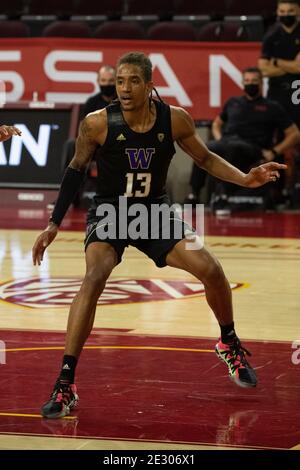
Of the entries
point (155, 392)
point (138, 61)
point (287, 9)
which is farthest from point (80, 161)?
point (287, 9)

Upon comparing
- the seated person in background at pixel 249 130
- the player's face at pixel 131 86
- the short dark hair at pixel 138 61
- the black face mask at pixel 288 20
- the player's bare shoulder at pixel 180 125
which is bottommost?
the seated person in background at pixel 249 130

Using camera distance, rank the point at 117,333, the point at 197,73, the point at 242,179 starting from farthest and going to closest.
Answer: the point at 197,73 → the point at 117,333 → the point at 242,179

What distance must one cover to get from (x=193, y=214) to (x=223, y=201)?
44 centimetres

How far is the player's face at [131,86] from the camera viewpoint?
544 cm

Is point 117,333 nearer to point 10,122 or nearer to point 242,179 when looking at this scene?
point 242,179

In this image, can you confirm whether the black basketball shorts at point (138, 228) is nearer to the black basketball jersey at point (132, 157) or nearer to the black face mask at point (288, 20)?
the black basketball jersey at point (132, 157)

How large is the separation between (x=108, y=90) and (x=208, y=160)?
7784 mm

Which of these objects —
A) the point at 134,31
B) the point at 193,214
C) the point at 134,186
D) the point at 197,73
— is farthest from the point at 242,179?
the point at 134,31

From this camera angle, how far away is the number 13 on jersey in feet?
18.5

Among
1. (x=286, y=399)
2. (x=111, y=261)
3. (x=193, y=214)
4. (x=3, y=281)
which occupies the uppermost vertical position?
(x=111, y=261)

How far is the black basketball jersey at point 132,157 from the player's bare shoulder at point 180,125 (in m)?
0.03

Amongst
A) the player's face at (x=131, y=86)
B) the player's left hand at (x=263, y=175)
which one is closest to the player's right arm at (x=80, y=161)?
the player's face at (x=131, y=86)

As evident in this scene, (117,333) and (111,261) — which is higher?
(111,261)

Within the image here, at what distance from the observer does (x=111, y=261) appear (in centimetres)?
543
